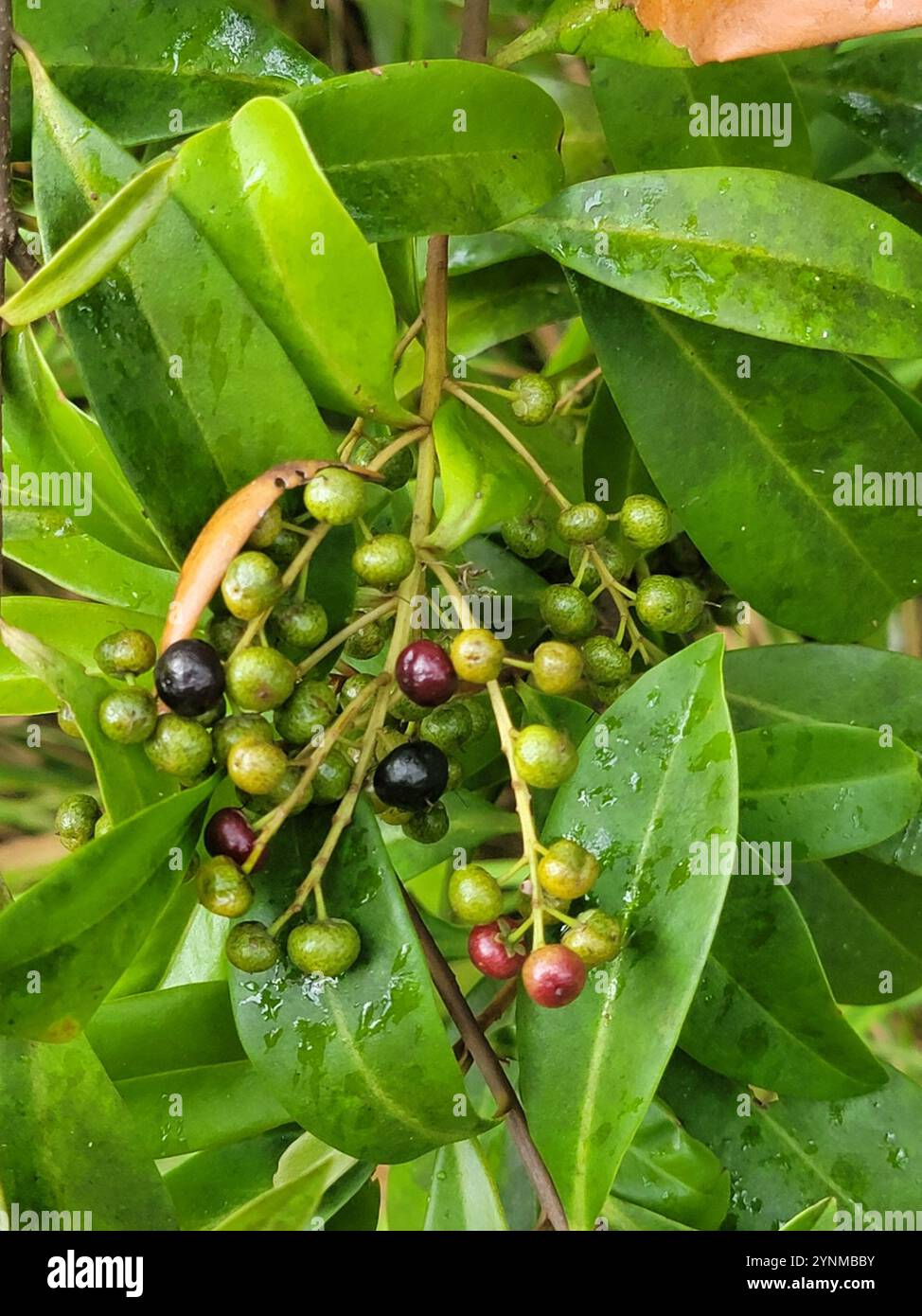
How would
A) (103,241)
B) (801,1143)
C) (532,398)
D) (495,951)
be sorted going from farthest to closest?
(801,1143) → (532,398) → (495,951) → (103,241)

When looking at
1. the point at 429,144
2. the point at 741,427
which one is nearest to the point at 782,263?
the point at 741,427

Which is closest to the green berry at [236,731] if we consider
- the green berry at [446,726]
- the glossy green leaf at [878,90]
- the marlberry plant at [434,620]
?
the marlberry plant at [434,620]

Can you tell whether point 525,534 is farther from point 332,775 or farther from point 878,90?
point 878,90

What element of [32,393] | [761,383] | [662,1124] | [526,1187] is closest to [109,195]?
[32,393]

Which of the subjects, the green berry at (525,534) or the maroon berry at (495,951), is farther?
the green berry at (525,534)

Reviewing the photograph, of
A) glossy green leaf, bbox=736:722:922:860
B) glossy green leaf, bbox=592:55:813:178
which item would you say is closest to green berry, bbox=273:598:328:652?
glossy green leaf, bbox=736:722:922:860

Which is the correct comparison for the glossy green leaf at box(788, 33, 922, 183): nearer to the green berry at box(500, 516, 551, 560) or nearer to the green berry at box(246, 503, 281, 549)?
the green berry at box(500, 516, 551, 560)

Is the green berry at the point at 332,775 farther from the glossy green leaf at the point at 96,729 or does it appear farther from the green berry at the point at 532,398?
the green berry at the point at 532,398
